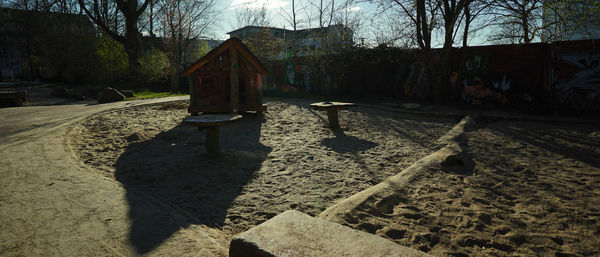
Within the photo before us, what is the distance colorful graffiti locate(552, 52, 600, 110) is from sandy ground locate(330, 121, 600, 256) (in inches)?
230

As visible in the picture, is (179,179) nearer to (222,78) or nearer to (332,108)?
(332,108)

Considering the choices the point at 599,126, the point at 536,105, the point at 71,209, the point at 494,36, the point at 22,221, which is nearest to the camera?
the point at 22,221

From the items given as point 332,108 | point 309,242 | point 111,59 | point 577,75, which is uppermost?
point 111,59

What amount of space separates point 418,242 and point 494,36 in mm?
14947

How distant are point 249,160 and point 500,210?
3209 millimetres

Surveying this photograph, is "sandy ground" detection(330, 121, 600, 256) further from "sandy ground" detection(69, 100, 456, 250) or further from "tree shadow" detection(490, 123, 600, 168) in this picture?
"sandy ground" detection(69, 100, 456, 250)

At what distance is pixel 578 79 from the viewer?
30.8ft

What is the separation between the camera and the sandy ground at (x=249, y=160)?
3.23m

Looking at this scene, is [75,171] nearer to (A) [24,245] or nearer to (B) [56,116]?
(A) [24,245]

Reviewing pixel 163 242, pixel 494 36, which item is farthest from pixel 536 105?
pixel 163 242

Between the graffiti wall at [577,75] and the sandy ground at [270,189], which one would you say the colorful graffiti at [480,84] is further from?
the sandy ground at [270,189]

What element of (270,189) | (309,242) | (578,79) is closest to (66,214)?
(270,189)

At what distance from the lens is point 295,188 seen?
11.9 ft

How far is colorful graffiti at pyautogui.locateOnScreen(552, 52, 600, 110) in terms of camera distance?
9.21 metres
